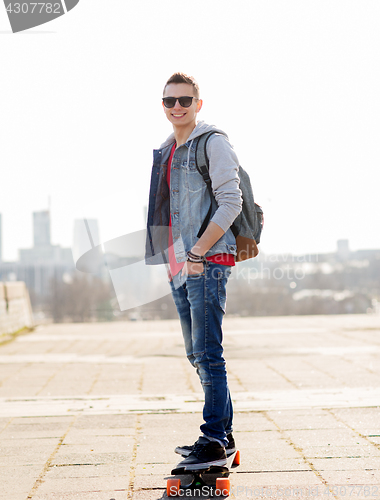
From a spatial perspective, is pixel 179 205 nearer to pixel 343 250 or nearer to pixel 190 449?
pixel 190 449

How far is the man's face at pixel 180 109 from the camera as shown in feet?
8.71

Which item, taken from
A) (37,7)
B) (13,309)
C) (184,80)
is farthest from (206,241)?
(13,309)

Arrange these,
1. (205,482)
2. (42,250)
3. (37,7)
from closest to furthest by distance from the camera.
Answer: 1. (205,482)
2. (37,7)
3. (42,250)

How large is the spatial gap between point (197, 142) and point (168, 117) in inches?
8.4

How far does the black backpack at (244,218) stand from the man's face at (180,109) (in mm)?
133

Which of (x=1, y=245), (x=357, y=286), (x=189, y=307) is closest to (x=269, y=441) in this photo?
(x=189, y=307)

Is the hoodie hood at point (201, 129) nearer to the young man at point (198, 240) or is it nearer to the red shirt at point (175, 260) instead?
the young man at point (198, 240)

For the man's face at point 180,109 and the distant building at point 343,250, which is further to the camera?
the distant building at point 343,250

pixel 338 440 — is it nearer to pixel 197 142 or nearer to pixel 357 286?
pixel 197 142

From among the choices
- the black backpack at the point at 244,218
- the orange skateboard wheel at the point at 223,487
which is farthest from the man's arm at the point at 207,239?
the orange skateboard wheel at the point at 223,487

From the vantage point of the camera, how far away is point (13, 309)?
36.3ft

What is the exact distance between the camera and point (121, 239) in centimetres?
333

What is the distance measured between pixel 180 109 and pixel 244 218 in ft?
1.92

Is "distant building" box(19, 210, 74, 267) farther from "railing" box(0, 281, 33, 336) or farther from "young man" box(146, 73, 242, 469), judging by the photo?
"young man" box(146, 73, 242, 469)
